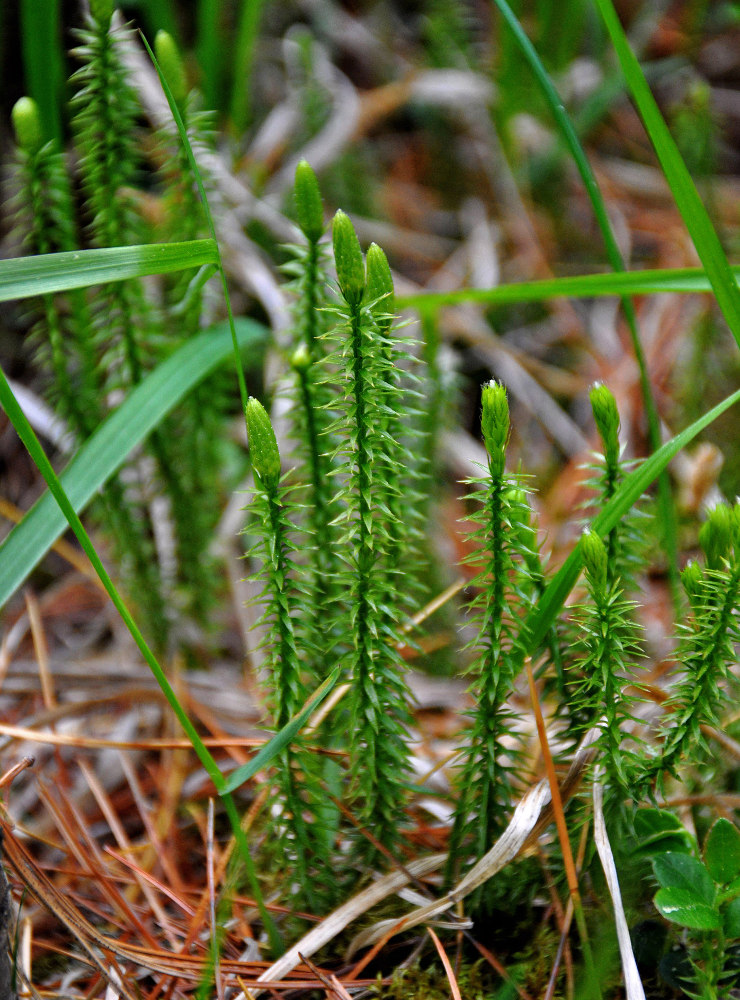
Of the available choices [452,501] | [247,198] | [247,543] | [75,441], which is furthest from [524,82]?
[75,441]

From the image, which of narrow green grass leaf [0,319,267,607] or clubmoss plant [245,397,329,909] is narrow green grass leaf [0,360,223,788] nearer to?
clubmoss plant [245,397,329,909]

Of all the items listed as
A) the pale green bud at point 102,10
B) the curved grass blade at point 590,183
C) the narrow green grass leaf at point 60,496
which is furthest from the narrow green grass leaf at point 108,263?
the curved grass blade at point 590,183

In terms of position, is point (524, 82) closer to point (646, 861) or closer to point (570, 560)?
point (570, 560)

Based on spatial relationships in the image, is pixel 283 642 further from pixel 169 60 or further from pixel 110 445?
pixel 169 60

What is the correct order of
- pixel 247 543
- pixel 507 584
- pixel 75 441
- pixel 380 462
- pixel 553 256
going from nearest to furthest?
pixel 507 584 → pixel 380 462 → pixel 75 441 → pixel 247 543 → pixel 553 256

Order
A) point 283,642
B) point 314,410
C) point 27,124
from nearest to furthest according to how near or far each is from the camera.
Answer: point 283,642 < point 314,410 < point 27,124

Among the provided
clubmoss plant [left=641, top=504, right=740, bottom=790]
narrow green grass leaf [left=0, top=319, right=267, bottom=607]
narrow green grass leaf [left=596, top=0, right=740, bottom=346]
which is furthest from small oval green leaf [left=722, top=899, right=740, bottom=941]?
narrow green grass leaf [left=0, top=319, right=267, bottom=607]

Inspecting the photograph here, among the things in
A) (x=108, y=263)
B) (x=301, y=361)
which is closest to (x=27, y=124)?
(x=108, y=263)
